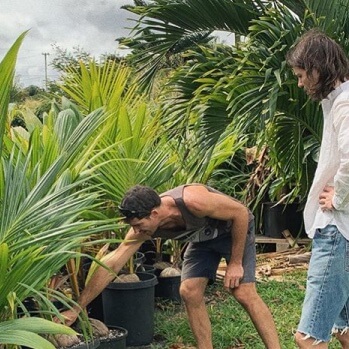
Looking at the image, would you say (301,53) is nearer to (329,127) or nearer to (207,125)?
(329,127)

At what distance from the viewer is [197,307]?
391 cm

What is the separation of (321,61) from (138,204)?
3.92 feet

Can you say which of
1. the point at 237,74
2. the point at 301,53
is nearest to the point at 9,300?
the point at 301,53

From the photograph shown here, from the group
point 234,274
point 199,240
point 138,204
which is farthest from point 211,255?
point 138,204

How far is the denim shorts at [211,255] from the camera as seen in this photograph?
382 cm

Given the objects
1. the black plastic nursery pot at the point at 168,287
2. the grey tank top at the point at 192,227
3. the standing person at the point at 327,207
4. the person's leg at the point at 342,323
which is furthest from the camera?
the black plastic nursery pot at the point at 168,287

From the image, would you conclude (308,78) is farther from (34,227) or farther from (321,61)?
(34,227)

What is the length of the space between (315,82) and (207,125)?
2.21 meters

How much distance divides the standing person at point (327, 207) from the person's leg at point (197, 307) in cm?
126

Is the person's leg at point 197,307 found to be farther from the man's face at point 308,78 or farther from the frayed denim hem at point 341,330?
the man's face at point 308,78

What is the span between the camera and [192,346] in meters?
4.50

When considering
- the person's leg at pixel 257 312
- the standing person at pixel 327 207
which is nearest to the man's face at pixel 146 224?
the person's leg at pixel 257 312

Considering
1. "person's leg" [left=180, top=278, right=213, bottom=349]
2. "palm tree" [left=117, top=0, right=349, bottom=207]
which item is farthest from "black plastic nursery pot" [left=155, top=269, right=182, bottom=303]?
"person's leg" [left=180, top=278, right=213, bottom=349]

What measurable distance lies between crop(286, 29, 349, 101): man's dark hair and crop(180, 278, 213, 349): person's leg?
5.25ft
